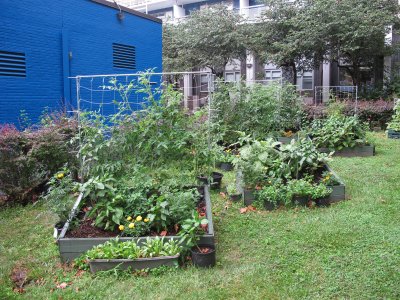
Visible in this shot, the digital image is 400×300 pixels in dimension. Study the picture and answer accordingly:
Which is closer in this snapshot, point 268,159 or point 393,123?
point 268,159

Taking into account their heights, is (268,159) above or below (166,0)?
below

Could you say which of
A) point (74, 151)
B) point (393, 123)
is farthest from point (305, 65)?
point (74, 151)

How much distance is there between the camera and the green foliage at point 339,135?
9.09 metres

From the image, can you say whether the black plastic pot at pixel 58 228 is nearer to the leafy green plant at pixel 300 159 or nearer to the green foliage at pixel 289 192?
the green foliage at pixel 289 192

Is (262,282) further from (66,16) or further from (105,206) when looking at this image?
(66,16)

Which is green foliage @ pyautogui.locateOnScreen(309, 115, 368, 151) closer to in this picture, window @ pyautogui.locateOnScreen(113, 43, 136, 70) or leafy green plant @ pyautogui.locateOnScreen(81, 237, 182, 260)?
window @ pyautogui.locateOnScreen(113, 43, 136, 70)

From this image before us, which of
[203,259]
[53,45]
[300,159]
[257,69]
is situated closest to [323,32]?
[257,69]

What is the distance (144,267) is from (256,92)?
6996 mm

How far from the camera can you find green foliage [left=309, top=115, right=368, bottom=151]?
909 cm

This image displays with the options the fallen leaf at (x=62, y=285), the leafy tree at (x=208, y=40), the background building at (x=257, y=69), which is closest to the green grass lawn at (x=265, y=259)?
the fallen leaf at (x=62, y=285)

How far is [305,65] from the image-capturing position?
766 inches

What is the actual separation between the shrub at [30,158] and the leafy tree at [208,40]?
15.4 metres

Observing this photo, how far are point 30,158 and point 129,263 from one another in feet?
9.70

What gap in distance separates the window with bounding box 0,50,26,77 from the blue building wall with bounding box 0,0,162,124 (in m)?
0.09
